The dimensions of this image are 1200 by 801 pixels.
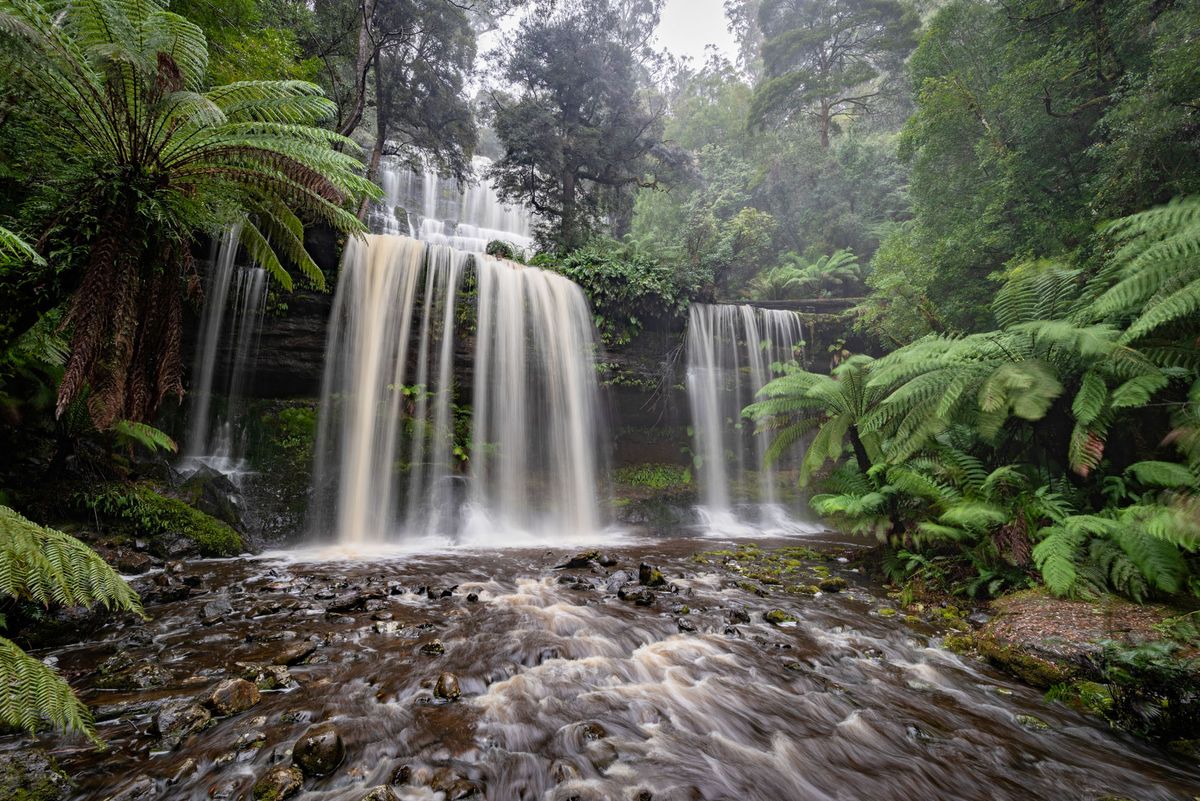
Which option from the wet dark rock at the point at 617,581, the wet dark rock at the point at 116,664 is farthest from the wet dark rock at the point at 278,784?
the wet dark rock at the point at 617,581

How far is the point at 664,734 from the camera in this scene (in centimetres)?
234

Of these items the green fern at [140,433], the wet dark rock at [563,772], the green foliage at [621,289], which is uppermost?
the green foliage at [621,289]

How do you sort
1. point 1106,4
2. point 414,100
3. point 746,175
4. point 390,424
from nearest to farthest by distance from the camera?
point 1106,4, point 390,424, point 414,100, point 746,175

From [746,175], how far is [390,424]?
1768 centimetres

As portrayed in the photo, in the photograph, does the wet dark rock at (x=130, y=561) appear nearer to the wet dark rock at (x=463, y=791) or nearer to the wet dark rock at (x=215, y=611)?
the wet dark rock at (x=215, y=611)

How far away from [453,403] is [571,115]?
10191mm

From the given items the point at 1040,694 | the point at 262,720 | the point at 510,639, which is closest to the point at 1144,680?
the point at 1040,694

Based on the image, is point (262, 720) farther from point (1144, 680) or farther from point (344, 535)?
point (344, 535)

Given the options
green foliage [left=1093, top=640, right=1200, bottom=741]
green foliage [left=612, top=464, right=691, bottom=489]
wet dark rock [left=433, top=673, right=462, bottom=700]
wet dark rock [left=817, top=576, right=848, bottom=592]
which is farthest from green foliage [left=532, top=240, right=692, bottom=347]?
green foliage [left=1093, top=640, right=1200, bottom=741]

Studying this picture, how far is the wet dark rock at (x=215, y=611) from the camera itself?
3.49 m

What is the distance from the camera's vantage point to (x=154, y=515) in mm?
5492

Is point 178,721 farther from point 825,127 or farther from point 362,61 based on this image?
point 825,127

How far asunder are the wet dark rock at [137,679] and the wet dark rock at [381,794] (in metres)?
1.68

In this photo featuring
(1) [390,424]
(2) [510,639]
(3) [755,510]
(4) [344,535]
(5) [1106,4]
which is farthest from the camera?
(3) [755,510]
